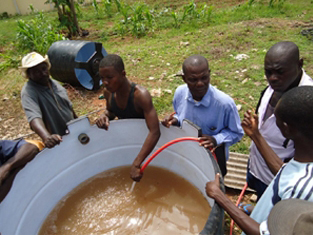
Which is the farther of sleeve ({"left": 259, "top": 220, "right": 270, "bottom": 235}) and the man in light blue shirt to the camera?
the man in light blue shirt

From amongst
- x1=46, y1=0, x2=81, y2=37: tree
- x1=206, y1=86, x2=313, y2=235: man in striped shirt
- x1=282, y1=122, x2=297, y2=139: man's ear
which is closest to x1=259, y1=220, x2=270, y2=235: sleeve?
x1=206, y1=86, x2=313, y2=235: man in striped shirt

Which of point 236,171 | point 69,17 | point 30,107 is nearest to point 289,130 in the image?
point 236,171

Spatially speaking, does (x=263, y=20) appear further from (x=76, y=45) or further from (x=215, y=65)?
(x=76, y=45)

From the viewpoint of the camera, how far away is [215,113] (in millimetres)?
1516

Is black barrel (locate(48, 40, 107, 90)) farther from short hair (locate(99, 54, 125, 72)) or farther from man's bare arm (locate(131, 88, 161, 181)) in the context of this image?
man's bare arm (locate(131, 88, 161, 181))

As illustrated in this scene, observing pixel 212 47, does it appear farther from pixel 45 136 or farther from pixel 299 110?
pixel 299 110

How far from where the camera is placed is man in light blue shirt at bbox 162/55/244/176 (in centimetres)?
141

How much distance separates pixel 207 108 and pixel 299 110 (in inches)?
26.9

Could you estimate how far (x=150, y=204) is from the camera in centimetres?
169

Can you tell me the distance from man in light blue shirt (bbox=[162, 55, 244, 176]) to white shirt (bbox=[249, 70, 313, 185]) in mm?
160

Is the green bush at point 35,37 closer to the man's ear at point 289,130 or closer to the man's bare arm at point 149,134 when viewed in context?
the man's bare arm at point 149,134

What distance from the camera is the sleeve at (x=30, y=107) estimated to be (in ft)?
5.89

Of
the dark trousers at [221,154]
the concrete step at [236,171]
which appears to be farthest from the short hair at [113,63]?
the concrete step at [236,171]

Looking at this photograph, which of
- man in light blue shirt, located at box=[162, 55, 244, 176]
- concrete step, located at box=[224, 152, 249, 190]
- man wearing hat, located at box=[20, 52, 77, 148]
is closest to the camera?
man in light blue shirt, located at box=[162, 55, 244, 176]
